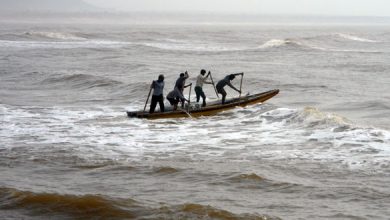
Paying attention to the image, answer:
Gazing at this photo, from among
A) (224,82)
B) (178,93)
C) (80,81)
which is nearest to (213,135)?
(178,93)

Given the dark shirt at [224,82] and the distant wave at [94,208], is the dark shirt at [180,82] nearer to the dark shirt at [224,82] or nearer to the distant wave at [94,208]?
the dark shirt at [224,82]

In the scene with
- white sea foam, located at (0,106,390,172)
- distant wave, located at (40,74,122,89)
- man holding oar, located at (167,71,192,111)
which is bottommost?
distant wave, located at (40,74,122,89)

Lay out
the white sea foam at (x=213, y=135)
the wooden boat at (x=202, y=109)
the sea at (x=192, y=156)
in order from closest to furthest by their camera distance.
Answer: the sea at (x=192, y=156) → the white sea foam at (x=213, y=135) → the wooden boat at (x=202, y=109)

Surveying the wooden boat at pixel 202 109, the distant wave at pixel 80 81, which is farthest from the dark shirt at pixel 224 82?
the distant wave at pixel 80 81

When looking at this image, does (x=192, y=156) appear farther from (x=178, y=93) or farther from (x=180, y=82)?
(x=180, y=82)

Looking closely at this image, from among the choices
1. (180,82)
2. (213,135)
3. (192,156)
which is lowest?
(213,135)

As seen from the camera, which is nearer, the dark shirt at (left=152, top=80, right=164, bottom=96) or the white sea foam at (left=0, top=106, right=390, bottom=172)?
the white sea foam at (left=0, top=106, right=390, bottom=172)

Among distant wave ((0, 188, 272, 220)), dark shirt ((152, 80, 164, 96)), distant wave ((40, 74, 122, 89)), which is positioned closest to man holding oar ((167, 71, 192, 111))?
dark shirt ((152, 80, 164, 96))

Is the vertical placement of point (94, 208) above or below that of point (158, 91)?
below

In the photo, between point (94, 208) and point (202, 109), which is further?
point (202, 109)

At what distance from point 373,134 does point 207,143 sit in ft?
12.7

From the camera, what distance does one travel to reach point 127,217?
8914mm

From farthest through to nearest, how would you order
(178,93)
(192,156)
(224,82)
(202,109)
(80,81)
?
(80,81)
(224,82)
(202,109)
(178,93)
(192,156)

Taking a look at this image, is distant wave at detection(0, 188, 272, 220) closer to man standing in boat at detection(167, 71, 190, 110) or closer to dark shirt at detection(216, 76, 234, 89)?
man standing in boat at detection(167, 71, 190, 110)
